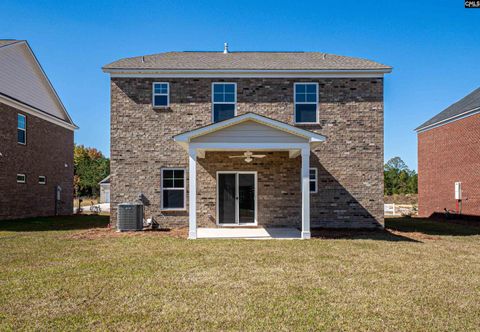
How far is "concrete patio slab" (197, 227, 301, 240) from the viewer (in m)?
11.8

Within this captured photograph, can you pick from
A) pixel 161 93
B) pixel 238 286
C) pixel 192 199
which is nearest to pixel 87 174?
pixel 161 93

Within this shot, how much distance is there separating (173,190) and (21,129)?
10407mm

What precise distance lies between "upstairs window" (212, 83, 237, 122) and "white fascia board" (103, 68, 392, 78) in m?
0.43

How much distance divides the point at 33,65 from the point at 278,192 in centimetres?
1688

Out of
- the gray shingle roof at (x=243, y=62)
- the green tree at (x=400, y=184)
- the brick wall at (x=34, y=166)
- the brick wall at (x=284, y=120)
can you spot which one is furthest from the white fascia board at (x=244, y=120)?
the green tree at (x=400, y=184)

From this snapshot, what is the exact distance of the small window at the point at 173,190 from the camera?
565 inches

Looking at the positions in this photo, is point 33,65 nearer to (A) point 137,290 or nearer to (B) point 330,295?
(A) point 137,290

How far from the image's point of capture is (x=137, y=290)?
588 cm

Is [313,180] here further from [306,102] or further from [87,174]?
[87,174]

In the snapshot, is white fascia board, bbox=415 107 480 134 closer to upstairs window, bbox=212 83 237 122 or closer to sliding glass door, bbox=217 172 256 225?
sliding glass door, bbox=217 172 256 225

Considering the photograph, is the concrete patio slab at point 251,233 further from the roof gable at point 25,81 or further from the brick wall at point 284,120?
the roof gable at point 25,81

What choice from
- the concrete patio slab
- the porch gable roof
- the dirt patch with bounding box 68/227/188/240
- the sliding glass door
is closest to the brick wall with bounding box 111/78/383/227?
the sliding glass door

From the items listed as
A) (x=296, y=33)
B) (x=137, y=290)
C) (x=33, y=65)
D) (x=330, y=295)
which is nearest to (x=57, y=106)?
(x=33, y=65)

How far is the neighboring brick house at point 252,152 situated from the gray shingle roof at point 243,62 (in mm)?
116
